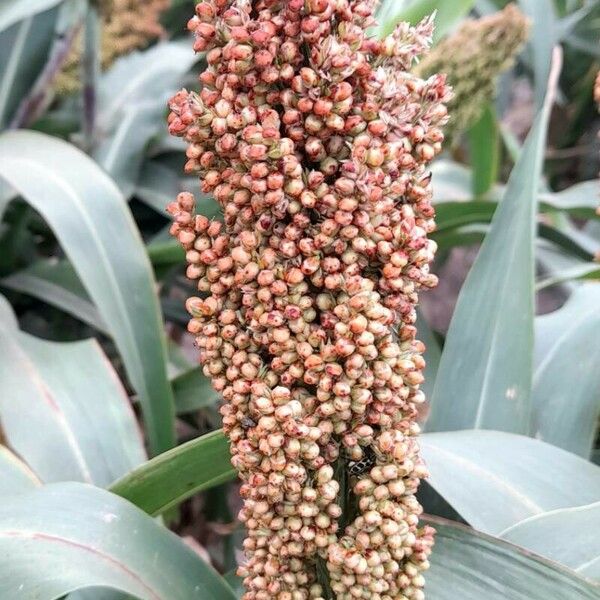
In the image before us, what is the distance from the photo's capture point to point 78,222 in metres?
0.89

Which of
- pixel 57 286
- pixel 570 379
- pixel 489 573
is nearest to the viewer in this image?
pixel 489 573

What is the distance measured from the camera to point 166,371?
0.83 m

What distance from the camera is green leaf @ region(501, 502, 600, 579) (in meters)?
0.51

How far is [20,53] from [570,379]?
3.58 ft

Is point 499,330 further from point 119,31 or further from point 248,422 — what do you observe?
point 119,31

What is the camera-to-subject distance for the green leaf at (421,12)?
66 cm

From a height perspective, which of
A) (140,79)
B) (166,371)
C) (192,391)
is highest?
(140,79)

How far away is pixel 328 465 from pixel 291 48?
0.23 metres

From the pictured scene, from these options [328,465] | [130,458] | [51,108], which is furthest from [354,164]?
[51,108]

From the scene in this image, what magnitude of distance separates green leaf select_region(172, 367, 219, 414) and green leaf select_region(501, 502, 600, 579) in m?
0.55

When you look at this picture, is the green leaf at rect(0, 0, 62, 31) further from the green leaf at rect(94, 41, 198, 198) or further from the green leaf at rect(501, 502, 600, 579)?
the green leaf at rect(501, 502, 600, 579)

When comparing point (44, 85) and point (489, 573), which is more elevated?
point (44, 85)

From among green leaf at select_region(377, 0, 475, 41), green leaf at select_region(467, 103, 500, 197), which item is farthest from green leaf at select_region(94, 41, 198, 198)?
green leaf at select_region(377, 0, 475, 41)

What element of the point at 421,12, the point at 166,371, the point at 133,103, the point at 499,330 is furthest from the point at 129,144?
the point at 499,330
